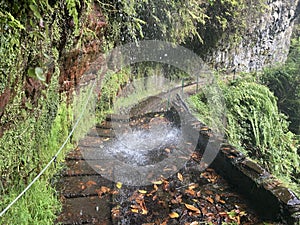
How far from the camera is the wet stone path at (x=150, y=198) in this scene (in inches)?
115

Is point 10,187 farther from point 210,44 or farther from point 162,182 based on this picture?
point 210,44

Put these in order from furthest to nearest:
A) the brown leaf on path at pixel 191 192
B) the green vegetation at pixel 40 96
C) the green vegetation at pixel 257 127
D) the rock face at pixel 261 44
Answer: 1. the rock face at pixel 261 44
2. the green vegetation at pixel 257 127
3. the brown leaf on path at pixel 191 192
4. the green vegetation at pixel 40 96

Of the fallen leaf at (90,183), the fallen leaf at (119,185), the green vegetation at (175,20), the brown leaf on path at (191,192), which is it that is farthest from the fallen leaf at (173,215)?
the green vegetation at (175,20)

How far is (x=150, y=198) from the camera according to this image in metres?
3.30

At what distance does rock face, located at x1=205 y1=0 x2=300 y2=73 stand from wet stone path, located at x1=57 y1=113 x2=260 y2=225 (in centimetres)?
609

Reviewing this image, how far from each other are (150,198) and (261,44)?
983cm

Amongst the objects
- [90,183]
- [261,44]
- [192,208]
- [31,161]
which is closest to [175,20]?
[90,183]

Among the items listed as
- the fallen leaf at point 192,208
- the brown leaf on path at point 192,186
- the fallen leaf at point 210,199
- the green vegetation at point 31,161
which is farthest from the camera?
the brown leaf on path at point 192,186

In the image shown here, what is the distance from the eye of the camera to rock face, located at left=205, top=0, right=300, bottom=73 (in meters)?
9.71

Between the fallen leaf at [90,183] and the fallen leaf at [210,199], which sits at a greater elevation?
the fallen leaf at [90,183]

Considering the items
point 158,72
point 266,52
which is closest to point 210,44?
point 158,72

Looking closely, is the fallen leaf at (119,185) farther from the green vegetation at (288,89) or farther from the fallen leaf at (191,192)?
the green vegetation at (288,89)

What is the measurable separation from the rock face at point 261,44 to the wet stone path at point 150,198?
20.0ft

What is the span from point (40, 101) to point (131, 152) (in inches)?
83.4
